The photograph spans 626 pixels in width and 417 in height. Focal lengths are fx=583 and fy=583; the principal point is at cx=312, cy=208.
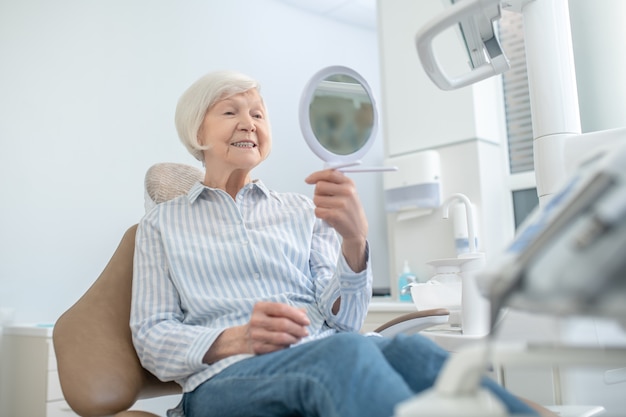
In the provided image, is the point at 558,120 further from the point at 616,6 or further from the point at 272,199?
the point at 616,6

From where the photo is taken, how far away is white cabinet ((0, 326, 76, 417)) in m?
2.12

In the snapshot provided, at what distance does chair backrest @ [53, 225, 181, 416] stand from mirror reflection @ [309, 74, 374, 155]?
556 millimetres

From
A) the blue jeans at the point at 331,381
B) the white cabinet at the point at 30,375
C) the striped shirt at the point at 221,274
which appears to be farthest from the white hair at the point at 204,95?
the white cabinet at the point at 30,375

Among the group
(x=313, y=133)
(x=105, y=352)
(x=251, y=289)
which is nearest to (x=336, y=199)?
(x=313, y=133)

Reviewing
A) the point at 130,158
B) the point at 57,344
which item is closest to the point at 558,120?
the point at 57,344

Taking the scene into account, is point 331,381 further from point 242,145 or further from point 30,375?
point 30,375

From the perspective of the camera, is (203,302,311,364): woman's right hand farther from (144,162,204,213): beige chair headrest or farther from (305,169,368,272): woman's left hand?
(144,162,204,213): beige chair headrest

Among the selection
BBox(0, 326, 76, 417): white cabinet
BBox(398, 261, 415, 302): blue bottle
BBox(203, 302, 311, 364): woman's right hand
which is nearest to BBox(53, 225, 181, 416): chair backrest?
BBox(203, 302, 311, 364): woman's right hand

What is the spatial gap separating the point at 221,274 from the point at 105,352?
0.28 m

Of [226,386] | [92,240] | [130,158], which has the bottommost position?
[226,386]

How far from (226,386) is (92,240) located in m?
1.86

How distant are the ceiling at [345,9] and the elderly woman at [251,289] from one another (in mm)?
A: 2315

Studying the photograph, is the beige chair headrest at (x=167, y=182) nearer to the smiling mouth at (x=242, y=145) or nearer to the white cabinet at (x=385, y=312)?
the smiling mouth at (x=242, y=145)

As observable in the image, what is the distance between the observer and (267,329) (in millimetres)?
1055
